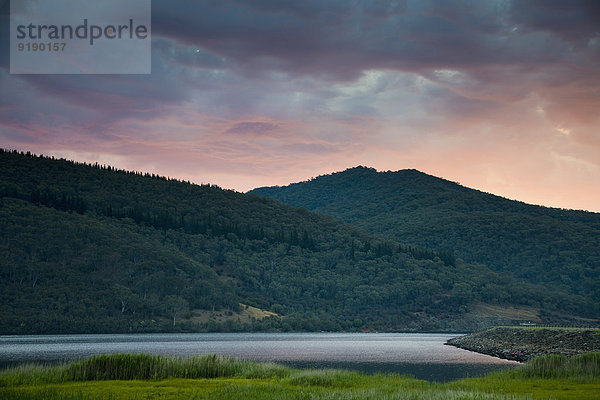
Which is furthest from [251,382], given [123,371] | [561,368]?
[561,368]

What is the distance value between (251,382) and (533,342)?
7079 centimetres

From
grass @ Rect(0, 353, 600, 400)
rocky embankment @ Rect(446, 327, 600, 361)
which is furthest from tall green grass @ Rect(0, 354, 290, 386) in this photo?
rocky embankment @ Rect(446, 327, 600, 361)

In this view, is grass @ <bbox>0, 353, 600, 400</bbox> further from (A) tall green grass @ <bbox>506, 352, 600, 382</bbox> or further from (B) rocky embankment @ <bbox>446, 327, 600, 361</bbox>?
(B) rocky embankment @ <bbox>446, 327, 600, 361</bbox>

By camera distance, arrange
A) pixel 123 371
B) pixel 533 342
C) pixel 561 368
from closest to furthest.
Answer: pixel 123 371
pixel 561 368
pixel 533 342

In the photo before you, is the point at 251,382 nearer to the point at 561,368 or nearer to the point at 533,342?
the point at 561,368

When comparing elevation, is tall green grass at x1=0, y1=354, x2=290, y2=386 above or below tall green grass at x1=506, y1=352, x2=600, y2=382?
above

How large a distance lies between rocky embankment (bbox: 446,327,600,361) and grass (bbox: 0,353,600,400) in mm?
32140

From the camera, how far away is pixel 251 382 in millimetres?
50219

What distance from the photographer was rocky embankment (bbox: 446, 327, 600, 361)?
86.8 meters

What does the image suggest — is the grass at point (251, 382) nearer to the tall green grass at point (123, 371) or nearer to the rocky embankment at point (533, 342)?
the tall green grass at point (123, 371)

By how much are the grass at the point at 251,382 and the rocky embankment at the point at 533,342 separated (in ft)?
105

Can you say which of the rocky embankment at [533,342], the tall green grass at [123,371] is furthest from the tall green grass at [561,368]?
the rocky embankment at [533,342]

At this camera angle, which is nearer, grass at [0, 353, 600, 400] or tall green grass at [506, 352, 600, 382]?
grass at [0, 353, 600, 400]

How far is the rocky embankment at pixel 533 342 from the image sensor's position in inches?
3418
